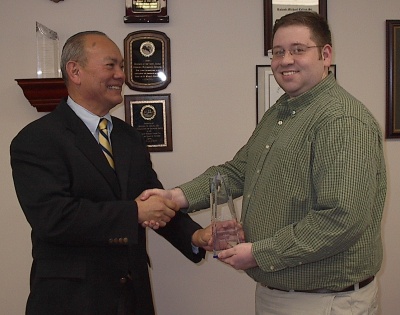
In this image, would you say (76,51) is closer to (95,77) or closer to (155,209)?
(95,77)

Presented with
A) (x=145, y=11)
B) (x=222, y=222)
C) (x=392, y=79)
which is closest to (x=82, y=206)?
(x=222, y=222)

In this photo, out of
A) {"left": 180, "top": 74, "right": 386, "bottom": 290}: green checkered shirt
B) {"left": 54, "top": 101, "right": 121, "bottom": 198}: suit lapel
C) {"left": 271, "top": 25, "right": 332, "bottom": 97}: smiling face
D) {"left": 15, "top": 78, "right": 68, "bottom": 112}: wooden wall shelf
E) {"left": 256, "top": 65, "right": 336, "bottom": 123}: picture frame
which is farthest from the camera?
{"left": 256, "top": 65, "right": 336, "bottom": 123}: picture frame

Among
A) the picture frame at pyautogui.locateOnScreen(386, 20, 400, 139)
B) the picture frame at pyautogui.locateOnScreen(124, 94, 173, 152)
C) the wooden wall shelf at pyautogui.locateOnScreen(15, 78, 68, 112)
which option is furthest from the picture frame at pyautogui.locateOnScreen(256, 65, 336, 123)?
the wooden wall shelf at pyautogui.locateOnScreen(15, 78, 68, 112)

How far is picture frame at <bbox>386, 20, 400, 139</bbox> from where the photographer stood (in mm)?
2768

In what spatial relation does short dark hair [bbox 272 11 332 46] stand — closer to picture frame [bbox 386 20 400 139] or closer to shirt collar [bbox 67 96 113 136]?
shirt collar [bbox 67 96 113 136]

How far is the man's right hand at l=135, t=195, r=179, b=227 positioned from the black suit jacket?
0.05 metres

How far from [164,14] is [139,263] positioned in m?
1.37

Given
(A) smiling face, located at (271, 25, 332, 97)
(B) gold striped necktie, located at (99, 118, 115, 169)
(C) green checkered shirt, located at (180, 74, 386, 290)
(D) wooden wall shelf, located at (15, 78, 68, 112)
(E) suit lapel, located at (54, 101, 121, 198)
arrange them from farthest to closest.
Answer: (D) wooden wall shelf, located at (15, 78, 68, 112)
(B) gold striped necktie, located at (99, 118, 115, 169)
(E) suit lapel, located at (54, 101, 121, 198)
(A) smiling face, located at (271, 25, 332, 97)
(C) green checkered shirt, located at (180, 74, 386, 290)

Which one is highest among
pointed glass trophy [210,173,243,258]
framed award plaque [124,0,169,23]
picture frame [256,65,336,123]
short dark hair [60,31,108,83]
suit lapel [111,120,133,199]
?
framed award plaque [124,0,169,23]

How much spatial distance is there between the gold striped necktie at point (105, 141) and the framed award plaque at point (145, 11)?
0.90 meters

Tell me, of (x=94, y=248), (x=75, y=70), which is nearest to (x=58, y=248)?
(x=94, y=248)

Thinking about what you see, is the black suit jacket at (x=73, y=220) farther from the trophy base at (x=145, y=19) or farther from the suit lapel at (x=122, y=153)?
the trophy base at (x=145, y=19)

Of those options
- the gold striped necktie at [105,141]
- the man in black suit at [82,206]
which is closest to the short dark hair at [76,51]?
the man in black suit at [82,206]

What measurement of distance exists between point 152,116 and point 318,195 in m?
1.39
